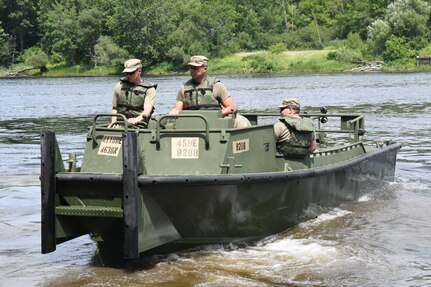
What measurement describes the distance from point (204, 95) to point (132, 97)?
88 centimetres

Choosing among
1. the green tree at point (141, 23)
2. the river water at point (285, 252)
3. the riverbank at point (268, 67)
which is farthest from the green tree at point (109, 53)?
the river water at point (285, 252)

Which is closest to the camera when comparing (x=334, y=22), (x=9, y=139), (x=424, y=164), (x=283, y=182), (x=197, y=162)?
(x=197, y=162)

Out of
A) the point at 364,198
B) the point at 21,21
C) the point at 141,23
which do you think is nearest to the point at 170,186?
the point at 364,198

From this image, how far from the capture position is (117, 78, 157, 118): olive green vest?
10.2m

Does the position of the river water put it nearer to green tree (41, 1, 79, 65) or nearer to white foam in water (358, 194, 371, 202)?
white foam in water (358, 194, 371, 202)

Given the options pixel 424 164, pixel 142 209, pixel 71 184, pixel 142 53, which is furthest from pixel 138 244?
pixel 142 53

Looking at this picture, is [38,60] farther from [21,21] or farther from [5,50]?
[21,21]

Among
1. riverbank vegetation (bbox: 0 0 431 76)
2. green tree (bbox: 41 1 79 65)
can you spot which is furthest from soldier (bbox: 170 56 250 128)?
green tree (bbox: 41 1 79 65)

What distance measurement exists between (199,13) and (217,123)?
264ft

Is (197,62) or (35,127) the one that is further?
(35,127)

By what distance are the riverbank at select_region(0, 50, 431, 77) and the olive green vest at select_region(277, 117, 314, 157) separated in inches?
2349

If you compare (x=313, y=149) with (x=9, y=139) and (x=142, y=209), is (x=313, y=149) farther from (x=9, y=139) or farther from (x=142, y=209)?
(x=9, y=139)

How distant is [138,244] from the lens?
28.6ft

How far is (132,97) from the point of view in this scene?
33.6 ft
